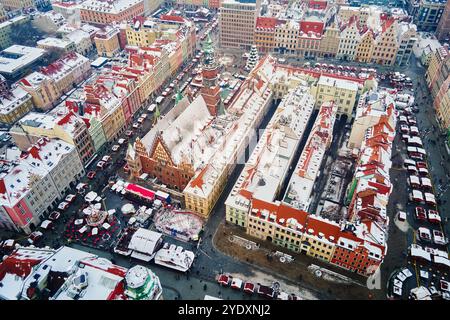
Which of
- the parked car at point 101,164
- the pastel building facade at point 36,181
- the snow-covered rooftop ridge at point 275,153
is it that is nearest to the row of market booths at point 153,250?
the snow-covered rooftop ridge at point 275,153

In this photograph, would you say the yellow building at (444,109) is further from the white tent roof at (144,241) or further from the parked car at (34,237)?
the parked car at (34,237)

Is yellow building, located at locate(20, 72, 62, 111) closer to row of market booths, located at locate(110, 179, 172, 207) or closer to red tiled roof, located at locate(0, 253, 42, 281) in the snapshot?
row of market booths, located at locate(110, 179, 172, 207)

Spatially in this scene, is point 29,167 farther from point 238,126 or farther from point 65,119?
point 238,126

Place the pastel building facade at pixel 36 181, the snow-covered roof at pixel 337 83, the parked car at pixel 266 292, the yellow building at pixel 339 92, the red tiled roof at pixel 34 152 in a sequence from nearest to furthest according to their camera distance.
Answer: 1. the parked car at pixel 266 292
2. the pastel building facade at pixel 36 181
3. the red tiled roof at pixel 34 152
4. the snow-covered roof at pixel 337 83
5. the yellow building at pixel 339 92

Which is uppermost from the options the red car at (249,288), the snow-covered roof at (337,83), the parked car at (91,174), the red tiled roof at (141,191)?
the snow-covered roof at (337,83)

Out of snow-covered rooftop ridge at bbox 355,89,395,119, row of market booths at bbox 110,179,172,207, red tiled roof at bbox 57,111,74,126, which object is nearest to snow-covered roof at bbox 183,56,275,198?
row of market booths at bbox 110,179,172,207
